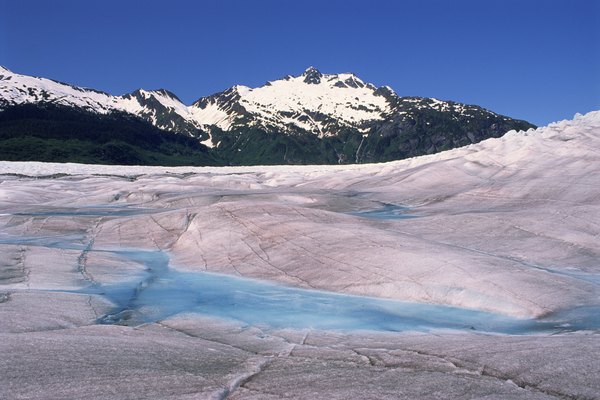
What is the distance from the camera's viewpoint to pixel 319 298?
1694cm

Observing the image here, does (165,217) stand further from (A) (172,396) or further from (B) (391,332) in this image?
(A) (172,396)

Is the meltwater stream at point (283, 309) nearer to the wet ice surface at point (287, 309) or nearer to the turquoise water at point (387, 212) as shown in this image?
the wet ice surface at point (287, 309)

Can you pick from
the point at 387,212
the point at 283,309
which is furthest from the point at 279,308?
the point at 387,212

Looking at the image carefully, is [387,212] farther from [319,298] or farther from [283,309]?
[283,309]

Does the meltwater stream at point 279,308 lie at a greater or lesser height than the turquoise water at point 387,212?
lesser

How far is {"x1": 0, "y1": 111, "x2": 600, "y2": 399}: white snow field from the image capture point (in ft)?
28.6

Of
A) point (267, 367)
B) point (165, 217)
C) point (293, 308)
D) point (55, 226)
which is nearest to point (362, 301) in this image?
point (293, 308)

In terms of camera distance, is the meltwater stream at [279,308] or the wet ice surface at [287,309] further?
the meltwater stream at [279,308]

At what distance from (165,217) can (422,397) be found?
22033mm

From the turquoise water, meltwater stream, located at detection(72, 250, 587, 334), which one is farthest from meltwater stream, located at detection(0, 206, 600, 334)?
the turquoise water

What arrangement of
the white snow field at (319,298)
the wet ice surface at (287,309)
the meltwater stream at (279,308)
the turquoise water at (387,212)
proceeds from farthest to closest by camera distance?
the turquoise water at (387,212)
the meltwater stream at (279,308)
the wet ice surface at (287,309)
the white snow field at (319,298)

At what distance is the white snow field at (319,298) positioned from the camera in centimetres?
873

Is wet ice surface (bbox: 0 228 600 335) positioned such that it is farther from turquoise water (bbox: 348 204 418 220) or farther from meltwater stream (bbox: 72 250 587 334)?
turquoise water (bbox: 348 204 418 220)

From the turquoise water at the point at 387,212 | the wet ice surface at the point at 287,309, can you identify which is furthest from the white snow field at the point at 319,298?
the turquoise water at the point at 387,212
